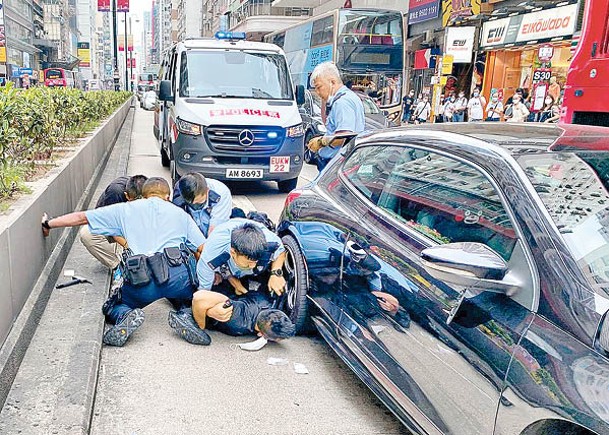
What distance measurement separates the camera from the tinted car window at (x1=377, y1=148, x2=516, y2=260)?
8.21 feet

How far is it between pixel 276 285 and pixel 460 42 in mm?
19509

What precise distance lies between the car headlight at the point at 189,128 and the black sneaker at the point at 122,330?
16.6 ft

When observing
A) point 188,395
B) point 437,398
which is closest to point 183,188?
point 188,395

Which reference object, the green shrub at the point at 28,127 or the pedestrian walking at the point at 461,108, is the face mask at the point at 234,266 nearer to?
the green shrub at the point at 28,127

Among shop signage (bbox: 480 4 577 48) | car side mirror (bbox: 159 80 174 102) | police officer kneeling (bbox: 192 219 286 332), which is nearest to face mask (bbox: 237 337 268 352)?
police officer kneeling (bbox: 192 219 286 332)

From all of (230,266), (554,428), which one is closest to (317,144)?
(230,266)

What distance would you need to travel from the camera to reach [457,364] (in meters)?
2.34

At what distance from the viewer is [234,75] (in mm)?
9570

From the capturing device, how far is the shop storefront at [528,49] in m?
17.0

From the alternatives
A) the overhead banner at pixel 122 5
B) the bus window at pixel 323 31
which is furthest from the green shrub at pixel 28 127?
the overhead banner at pixel 122 5

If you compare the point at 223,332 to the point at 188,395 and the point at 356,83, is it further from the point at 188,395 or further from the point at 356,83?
the point at 356,83

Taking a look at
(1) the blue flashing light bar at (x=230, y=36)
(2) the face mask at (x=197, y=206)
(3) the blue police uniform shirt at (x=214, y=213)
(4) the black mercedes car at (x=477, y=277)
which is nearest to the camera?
(4) the black mercedes car at (x=477, y=277)

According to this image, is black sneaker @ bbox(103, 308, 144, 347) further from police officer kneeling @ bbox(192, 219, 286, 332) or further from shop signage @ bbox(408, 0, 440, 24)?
shop signage @ bbox(408, 0, 440, 24)

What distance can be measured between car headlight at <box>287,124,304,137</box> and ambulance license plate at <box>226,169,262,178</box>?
70 centimetres
